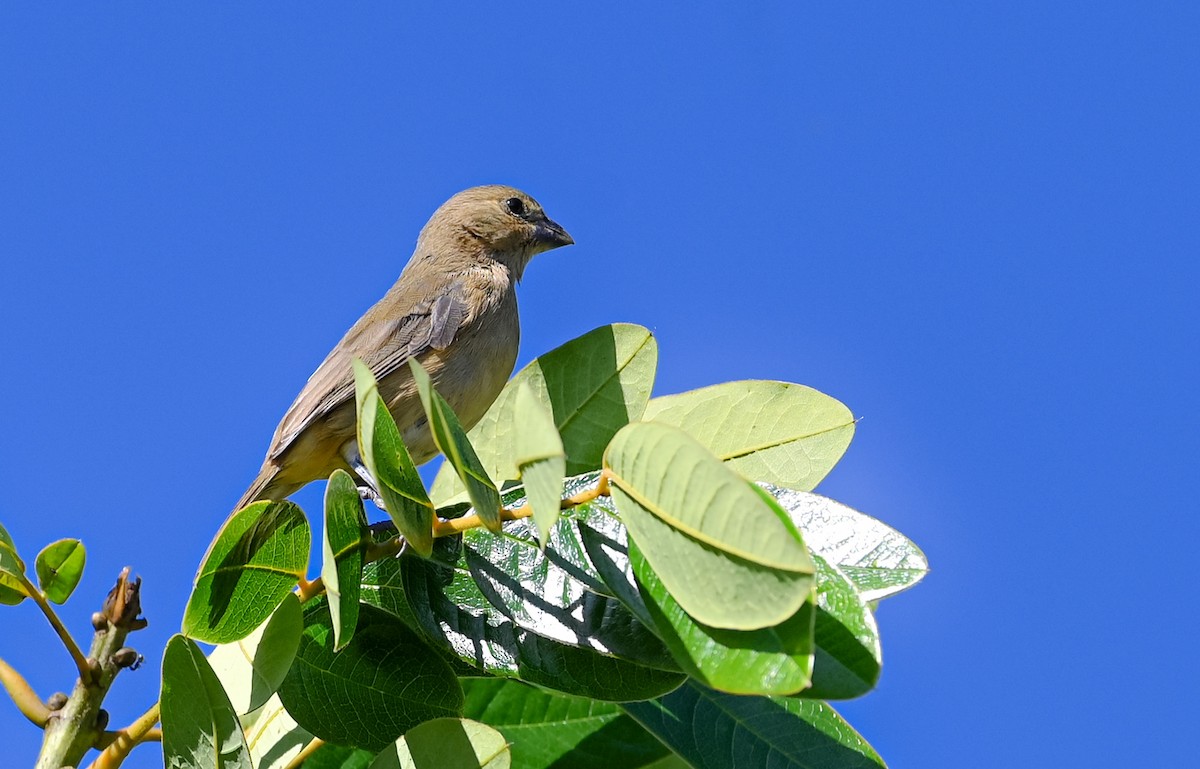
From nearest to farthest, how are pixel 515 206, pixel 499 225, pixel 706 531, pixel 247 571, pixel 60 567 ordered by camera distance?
pixel 706 531 → pixel 247 571 → pixel 60 567 → pixel 499 225 → pixel 515 206

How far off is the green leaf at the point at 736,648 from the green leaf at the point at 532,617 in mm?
247

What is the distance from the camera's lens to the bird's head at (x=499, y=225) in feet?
20.7

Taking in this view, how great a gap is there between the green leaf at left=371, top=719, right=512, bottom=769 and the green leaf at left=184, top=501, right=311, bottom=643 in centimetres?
37

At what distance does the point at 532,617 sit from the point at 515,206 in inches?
183

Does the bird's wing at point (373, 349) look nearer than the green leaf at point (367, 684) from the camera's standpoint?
No

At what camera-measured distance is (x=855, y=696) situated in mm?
1673

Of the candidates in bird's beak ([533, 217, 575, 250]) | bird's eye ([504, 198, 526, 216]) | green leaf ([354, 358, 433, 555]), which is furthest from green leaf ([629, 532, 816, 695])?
bird's eye ([504, 198, 526, 216])

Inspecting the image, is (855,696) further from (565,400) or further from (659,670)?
(565,400)

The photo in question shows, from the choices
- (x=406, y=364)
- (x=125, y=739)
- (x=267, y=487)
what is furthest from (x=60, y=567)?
(x=406, y=364)

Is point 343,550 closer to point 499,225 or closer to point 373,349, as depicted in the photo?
point 373,349

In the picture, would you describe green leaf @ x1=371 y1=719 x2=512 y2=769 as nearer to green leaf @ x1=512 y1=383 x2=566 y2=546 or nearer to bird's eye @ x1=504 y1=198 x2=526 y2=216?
green leaf @ x1=512 y1=383 x2=566 y2=546

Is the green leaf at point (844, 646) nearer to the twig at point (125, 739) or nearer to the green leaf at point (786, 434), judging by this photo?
the green leaf at point (786, 434)

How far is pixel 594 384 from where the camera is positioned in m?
2.86

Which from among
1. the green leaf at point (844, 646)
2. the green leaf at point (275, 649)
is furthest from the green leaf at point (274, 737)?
the green leaf at point (844, 646)
